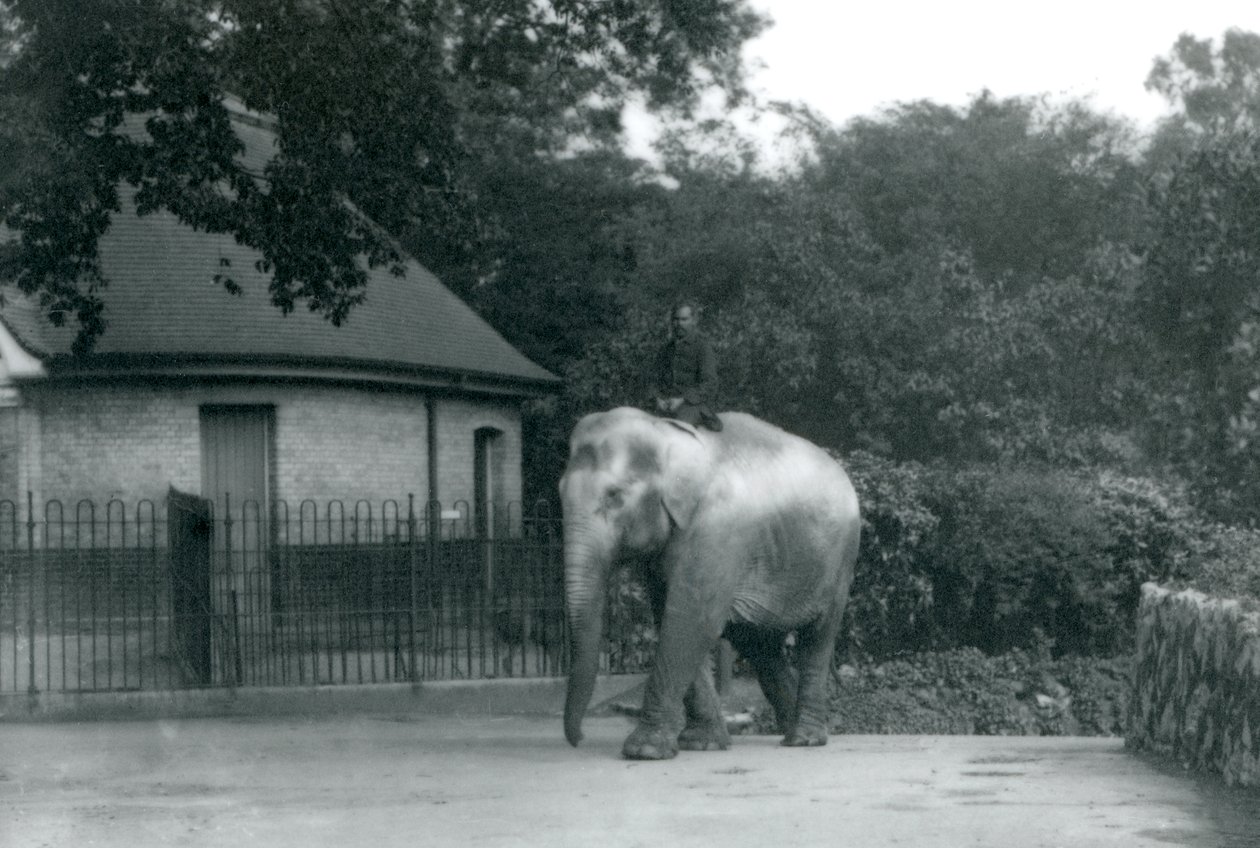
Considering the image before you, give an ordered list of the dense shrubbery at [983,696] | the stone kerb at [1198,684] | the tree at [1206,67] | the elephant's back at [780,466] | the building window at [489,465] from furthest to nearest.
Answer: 1. the tree at [1206,67]
2. the building window at [489,465]
3. the dense shrubbery at [983,696]
4. the elephant's back at [780,466]
5. the stone kerb at [1198,684]

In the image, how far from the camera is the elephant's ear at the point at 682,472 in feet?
38.8

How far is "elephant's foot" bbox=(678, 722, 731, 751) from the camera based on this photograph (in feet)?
41.3

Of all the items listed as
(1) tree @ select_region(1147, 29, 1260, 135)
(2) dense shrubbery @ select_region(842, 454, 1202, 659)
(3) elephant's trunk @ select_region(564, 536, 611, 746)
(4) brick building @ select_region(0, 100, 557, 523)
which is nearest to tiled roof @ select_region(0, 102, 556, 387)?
(4) brick building @ select_region(0, 100, 557, 523)

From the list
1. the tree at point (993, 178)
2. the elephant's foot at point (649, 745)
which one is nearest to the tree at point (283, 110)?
the elephant's foot at point (649, 745)

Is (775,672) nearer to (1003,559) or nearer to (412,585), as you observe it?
(412,585)

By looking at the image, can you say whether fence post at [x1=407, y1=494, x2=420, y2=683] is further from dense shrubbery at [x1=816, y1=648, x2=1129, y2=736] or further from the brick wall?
the brick wall

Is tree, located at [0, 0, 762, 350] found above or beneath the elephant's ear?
above

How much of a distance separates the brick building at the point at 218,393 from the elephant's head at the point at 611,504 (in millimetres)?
11632

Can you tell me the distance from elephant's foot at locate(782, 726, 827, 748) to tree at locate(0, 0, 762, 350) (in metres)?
7.00

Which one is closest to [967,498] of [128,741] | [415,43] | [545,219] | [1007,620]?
[1007,620]

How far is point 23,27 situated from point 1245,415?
Result: 1100 cm

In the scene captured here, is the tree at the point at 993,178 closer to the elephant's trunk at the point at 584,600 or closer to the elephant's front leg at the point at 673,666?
the elephant's front leg at the point at 673,666

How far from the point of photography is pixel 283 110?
16.4m

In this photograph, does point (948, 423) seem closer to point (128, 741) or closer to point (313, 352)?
point (313, 352)
